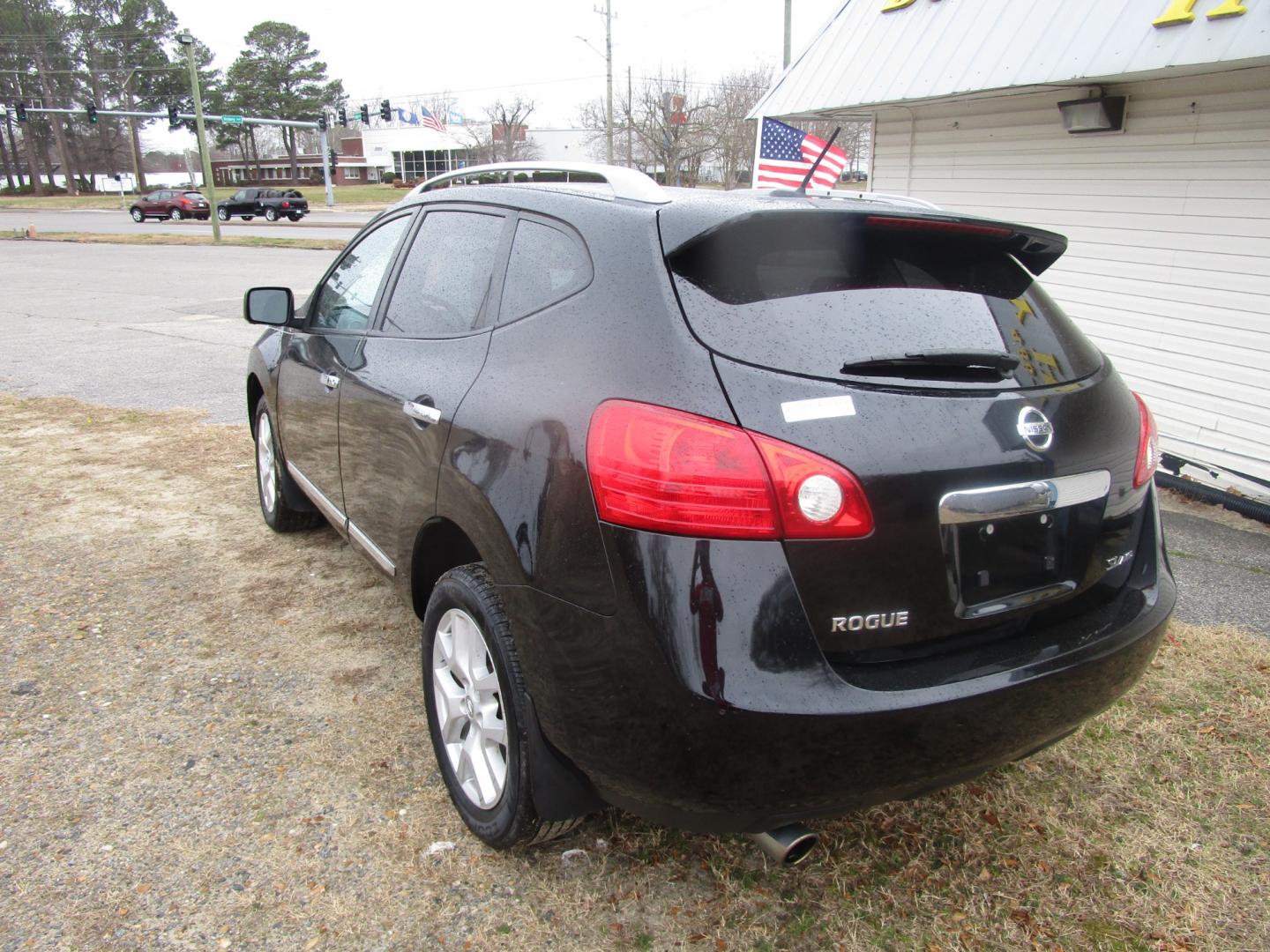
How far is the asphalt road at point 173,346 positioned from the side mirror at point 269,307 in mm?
3799

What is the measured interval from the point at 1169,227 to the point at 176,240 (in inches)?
1230

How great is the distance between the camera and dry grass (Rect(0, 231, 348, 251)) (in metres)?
27.1

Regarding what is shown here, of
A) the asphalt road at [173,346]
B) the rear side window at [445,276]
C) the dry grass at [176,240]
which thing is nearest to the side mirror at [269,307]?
the rear side window at [445,276]

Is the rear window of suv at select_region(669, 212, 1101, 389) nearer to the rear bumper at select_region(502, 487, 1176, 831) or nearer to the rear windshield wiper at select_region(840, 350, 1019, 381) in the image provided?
the rear windshield wiper at select_region(840, 350, 1019, 381)

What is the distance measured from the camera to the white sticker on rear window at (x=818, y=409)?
1.86 metres

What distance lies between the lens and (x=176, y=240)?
99.7 feet

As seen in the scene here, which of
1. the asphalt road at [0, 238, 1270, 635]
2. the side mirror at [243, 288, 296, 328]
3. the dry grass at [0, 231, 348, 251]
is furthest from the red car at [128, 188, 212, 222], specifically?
the side mirror at [243, 288, 296, 328]

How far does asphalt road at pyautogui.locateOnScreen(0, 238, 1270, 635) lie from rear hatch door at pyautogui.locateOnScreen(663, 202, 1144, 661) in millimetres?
2385

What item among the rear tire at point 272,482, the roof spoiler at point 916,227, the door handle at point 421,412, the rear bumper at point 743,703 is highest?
the roof spoiler at point 916,227

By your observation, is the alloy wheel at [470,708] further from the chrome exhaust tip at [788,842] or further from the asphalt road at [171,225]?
the asphalt road at [171,225]

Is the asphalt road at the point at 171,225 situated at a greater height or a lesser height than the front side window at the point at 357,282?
lesser

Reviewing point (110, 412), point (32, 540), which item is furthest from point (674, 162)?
point (32, 540)

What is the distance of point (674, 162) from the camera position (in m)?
45.1

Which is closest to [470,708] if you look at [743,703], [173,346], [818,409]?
[743,703]
